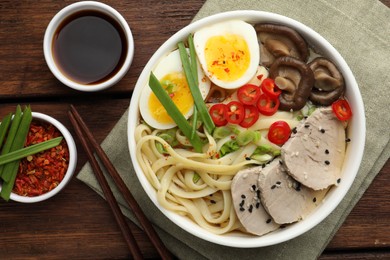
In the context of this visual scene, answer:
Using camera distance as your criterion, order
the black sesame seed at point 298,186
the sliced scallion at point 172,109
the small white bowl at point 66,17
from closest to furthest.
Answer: the sliced scallion at point 172,109, the black sesame seed at point 298,186, the small white bowl at point 66,17

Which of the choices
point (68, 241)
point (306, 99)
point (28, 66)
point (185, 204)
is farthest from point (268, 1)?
point (68, 241)

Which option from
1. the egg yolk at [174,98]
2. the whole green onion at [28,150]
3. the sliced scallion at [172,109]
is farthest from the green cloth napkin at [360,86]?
the sliced scallion at [172,109]

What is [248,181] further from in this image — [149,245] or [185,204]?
[149,245]

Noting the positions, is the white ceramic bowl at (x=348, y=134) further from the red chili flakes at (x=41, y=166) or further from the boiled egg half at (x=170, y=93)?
the red chili flakes at (x=41, y=166)

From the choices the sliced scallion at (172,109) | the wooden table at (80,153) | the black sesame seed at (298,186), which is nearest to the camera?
the sliced scallion at (172,109)

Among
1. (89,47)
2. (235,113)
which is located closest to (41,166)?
(89,47)

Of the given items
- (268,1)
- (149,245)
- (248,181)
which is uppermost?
(268,1)
